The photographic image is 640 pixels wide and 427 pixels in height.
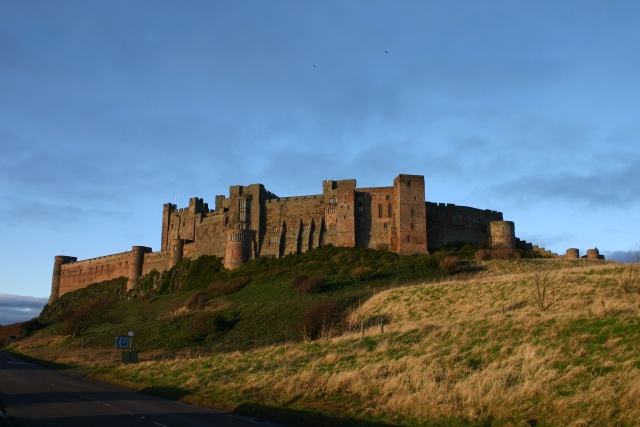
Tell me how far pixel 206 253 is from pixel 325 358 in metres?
70.1

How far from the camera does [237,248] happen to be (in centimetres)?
8225

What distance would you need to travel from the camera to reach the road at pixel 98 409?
15461mm

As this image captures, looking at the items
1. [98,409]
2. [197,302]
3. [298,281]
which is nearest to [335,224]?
[298,281]

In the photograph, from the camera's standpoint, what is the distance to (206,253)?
296ft

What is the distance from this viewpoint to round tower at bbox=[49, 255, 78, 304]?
125m

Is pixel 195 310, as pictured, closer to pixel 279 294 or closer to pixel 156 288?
pixel 279 294

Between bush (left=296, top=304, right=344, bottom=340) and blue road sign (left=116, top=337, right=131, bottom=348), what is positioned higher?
bush (left=296, top=304, right=344, bottom=340)

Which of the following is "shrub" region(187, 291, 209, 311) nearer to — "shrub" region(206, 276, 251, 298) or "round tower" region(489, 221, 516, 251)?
"shrub" region(206, 276, 251, 298)

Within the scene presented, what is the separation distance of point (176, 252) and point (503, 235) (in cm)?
5219

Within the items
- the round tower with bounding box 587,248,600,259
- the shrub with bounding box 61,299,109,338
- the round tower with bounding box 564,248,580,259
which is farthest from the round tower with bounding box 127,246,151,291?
the round tower with bounding box 587,248,600,259

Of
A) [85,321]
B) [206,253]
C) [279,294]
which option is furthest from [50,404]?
[206,253]

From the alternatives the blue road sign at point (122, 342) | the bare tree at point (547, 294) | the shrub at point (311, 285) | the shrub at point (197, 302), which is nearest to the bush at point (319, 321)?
the blue road sign at point (122, 342)

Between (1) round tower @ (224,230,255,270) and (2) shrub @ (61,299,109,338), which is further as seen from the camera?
(1) round tower @ (224,230,255,270)

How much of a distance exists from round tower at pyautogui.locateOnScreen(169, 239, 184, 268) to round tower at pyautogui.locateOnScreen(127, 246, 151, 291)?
937 centimetres
